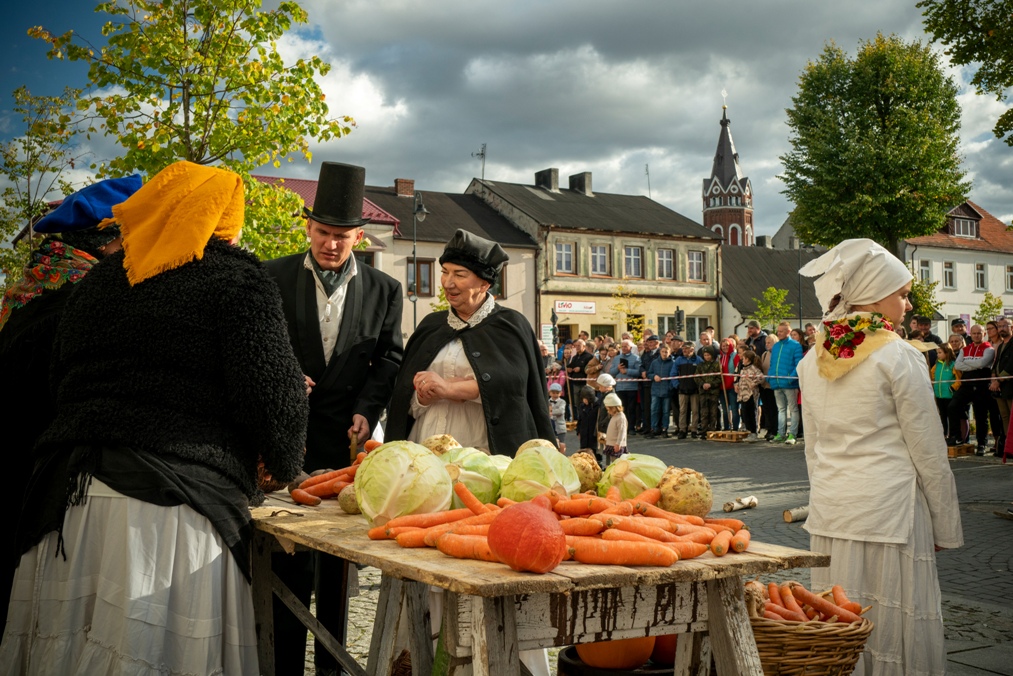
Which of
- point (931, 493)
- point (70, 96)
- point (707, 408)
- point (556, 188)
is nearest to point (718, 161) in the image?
point (556, 188)

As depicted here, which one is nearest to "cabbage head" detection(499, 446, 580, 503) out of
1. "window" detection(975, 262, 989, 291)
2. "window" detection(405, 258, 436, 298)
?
"window" detection(405, 258, 436, 298)

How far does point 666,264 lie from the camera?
4903 centimetres

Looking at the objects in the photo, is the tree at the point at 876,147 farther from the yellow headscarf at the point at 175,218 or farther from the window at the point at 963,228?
the yellow headscarf at the point at 175,218

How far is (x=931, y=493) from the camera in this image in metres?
3.84

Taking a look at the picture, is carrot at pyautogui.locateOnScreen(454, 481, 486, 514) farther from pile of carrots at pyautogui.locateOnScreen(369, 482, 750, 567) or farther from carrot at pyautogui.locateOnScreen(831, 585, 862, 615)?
carrot at pyautogui.locateOnScreen(831, 585, 862, 615)

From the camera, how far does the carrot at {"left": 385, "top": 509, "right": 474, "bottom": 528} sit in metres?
2.72

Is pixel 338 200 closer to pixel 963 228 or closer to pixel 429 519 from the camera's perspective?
pixel 429 519

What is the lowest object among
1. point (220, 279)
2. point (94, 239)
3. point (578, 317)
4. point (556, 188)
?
point (220, 279)

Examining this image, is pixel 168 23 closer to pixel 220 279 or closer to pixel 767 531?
pixel 767 531

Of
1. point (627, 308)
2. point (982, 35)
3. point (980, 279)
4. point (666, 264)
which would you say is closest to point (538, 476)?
point (982, 35)

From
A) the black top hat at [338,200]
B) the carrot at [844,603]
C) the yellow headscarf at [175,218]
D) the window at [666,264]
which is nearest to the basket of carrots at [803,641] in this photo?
the carrot at [844,603]

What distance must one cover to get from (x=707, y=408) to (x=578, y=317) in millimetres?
27155

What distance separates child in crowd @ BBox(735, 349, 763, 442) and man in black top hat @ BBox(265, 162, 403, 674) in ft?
45.4

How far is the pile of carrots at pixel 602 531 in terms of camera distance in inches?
92.2
